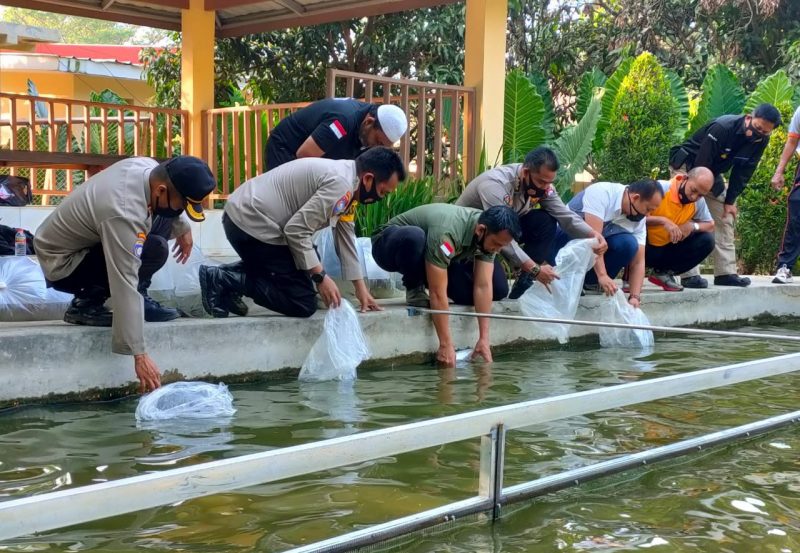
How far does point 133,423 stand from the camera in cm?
375

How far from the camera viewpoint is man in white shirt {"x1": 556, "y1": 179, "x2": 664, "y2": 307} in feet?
20.1

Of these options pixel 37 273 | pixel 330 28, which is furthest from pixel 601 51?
pixel 37 273

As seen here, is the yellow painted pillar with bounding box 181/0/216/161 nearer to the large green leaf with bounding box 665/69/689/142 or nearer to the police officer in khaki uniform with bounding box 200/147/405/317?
the large green leaf with bounding box 665/69/689/142

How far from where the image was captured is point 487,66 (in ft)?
28.1

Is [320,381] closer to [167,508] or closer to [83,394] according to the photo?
[83,394]

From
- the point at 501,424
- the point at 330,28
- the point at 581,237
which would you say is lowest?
the point at 501,424

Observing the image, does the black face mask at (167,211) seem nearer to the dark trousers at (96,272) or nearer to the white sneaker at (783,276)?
the dark trousers at (96,272)

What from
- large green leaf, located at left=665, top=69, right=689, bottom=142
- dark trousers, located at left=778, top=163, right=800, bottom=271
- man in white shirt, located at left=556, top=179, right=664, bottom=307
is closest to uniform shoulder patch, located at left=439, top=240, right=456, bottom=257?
man in white shirt, located at left=556, top=179, right=664, bottom=307

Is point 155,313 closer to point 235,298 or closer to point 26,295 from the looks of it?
point 235,298

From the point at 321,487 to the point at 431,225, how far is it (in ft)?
8.06

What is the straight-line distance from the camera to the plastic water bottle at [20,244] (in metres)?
5.21

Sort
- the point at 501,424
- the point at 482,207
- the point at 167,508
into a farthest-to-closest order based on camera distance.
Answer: the point at 482,207
the point at 167,508
the point at 501,424

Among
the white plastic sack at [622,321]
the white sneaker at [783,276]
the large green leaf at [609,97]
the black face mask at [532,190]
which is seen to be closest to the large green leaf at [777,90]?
the large green leaf at [609,97]

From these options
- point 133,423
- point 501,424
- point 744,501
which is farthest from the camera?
point 133,423
